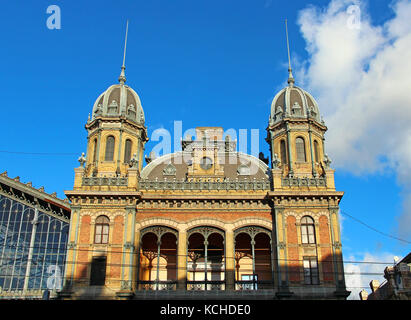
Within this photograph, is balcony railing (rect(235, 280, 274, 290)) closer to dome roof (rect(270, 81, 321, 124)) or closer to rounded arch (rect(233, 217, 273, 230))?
rounded arch (rect(233, 217, 273, 230))

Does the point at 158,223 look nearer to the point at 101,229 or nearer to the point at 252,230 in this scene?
the point at 101,229

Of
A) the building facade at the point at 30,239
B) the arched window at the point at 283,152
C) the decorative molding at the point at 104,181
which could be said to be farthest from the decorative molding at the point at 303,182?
the building facade at the point at 30,239

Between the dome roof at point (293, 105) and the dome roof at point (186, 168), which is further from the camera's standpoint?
the dome roof at point (293, 105)

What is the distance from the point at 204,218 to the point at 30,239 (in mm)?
14363

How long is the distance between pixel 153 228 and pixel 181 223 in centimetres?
215

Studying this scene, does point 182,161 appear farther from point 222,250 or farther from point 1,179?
point 1,179

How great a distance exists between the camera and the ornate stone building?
34094mm

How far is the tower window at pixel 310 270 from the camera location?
34.0 meters

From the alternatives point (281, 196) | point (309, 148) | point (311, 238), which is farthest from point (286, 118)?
point (311, 238)

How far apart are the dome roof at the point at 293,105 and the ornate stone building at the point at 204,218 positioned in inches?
4.8

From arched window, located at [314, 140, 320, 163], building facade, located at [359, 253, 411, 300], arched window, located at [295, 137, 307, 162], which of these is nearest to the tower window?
building facade, located at [359, 253, 411, 300]

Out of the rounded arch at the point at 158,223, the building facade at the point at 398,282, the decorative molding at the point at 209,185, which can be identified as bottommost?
the building facade at the point at 398,282

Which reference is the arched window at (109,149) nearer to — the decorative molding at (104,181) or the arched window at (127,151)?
the arched window at (127,151)

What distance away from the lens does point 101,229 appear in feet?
117
